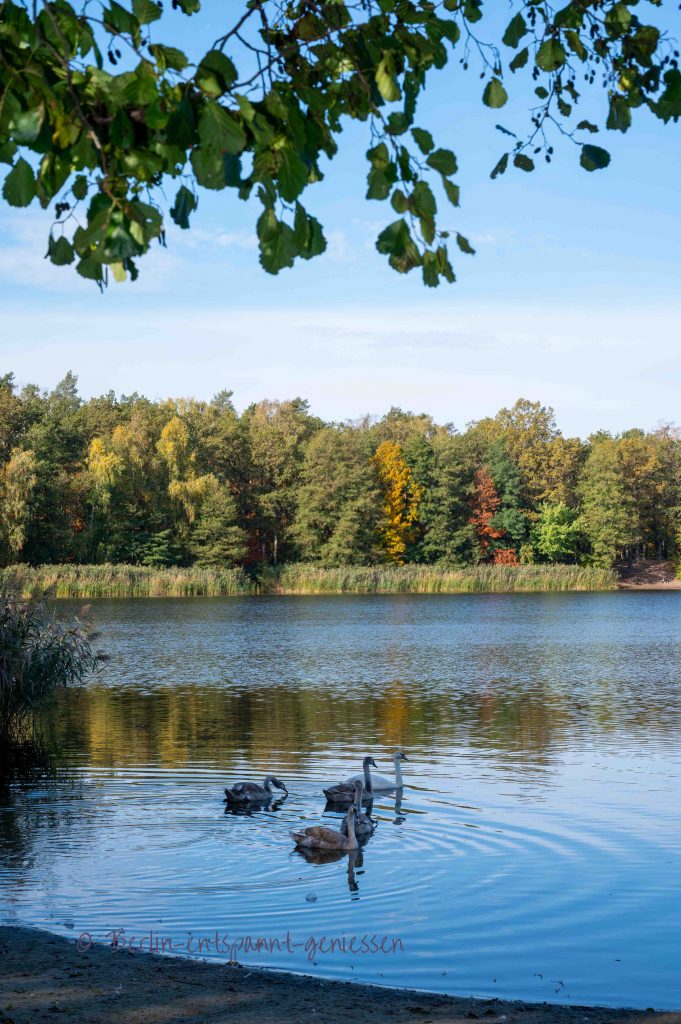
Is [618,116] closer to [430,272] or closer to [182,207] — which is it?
[430,272]

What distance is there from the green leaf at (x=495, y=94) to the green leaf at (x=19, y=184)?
5.64 feet

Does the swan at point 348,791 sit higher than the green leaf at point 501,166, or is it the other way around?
the green leaf at point 501,166

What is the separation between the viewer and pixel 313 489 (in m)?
75.5

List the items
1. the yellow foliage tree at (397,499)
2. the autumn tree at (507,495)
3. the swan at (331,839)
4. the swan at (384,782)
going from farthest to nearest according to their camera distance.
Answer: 1. the autumn tree at (507,495)
2. the yellow foliage tree at (397,499)
3. the swan at (384,782)
4. the swan at (331,839)

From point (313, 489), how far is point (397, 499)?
253 inches

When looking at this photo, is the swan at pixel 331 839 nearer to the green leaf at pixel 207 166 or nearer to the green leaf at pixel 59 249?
the green leaf at pixel 59 249

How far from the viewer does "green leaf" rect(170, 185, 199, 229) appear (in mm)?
3246

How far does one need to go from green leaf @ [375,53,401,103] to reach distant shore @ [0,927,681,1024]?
411cm

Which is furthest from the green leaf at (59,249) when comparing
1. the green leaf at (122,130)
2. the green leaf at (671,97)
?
the green leaf at (671,97)

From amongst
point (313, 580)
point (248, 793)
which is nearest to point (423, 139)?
point (248, 793)

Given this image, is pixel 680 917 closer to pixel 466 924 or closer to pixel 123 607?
pixel 466 924

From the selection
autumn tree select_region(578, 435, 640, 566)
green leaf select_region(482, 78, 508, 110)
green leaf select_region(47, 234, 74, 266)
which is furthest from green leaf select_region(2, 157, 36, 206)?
autumn tree select_region(578, 435, 640, 566)

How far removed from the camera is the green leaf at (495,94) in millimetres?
4066

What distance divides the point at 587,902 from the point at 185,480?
6410 centimetres
